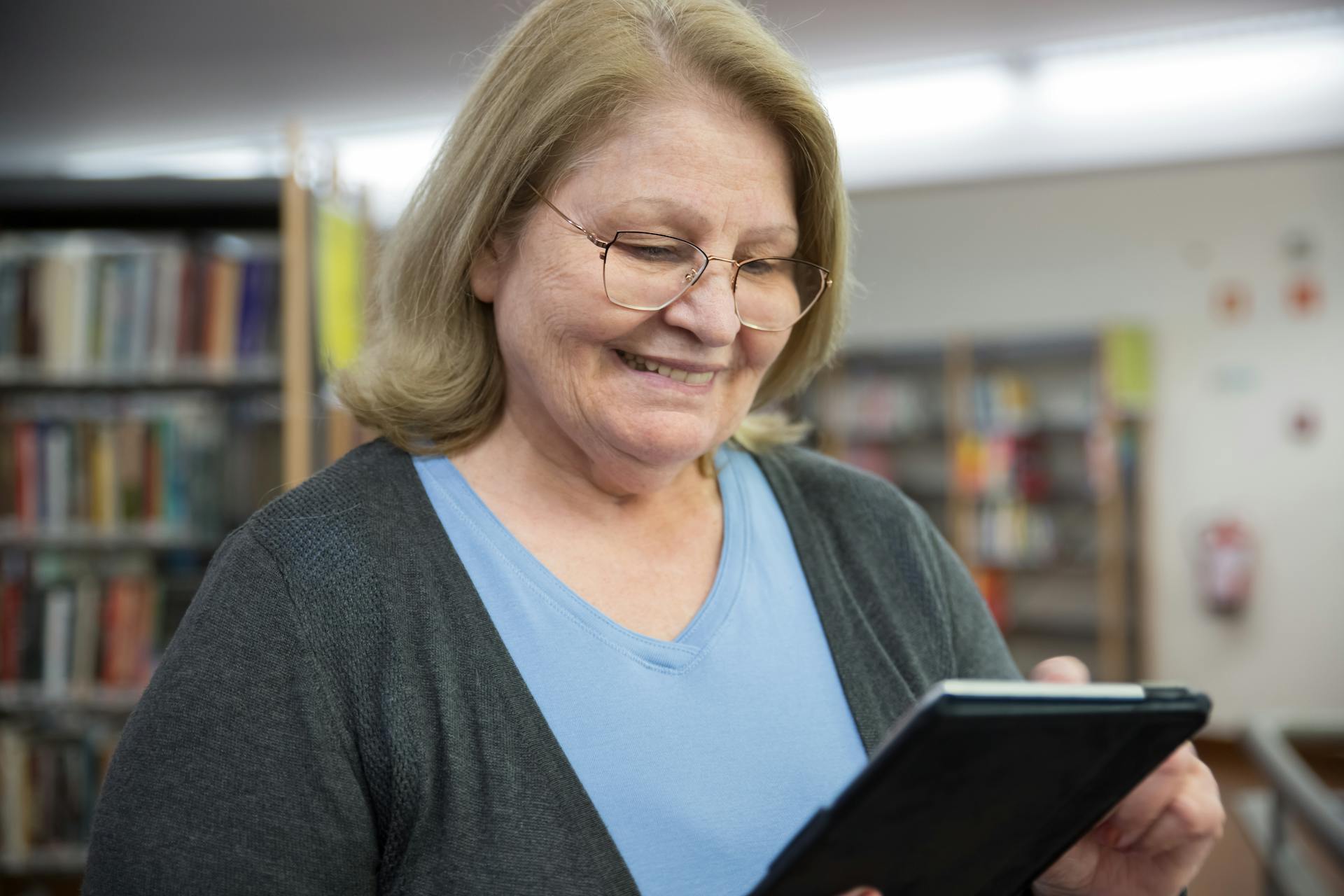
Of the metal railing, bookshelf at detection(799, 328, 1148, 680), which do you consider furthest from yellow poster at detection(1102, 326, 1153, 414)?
the metal railing

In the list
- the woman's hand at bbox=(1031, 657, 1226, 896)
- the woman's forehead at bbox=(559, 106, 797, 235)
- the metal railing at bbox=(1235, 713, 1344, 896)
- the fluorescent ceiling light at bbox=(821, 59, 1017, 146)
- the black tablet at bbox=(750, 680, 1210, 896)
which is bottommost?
the metal railing at bbox=(1235, 713, 1344, 896)

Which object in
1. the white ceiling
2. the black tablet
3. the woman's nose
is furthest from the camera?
the white ceiling

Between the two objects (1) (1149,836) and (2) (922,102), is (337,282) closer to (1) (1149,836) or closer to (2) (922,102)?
(1) (1149,836)

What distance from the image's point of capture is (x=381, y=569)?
899 mm

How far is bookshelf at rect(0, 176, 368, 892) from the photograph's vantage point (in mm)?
2934

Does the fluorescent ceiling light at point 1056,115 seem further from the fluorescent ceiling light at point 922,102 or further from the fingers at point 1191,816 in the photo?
the fingers at point 1191,816

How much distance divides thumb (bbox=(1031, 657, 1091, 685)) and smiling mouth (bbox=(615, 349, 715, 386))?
1.29 feet

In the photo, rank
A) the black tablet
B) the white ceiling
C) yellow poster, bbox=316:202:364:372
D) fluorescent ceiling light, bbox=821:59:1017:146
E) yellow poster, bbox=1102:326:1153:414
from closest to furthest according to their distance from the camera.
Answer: the black tablet
yellow poster, bbox=316:202:364:372
the white ceiling
fluorescent ceiling light, bbox=821:59:1017:146
yellow poster, bbox=1102:326:1153:414

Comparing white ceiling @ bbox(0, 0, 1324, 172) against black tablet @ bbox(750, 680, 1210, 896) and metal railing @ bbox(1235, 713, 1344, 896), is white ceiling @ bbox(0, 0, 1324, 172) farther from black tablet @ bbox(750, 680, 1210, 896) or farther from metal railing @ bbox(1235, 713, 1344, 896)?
black tablet @ bbox(750, 680, 1210, 896)

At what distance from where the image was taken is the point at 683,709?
932 mm

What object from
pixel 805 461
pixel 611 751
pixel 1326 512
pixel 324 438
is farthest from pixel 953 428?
pixel 611 751

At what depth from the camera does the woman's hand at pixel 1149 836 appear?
33.9 inches

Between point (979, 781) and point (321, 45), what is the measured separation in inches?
191

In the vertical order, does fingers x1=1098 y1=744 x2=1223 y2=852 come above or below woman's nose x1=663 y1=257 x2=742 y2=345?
below
